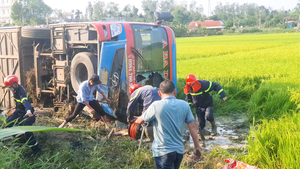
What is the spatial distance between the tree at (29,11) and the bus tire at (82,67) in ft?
167

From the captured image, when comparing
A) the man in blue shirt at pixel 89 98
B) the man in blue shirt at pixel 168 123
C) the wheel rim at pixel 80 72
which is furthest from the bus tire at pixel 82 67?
the man in blue shirt at pixel 168 123

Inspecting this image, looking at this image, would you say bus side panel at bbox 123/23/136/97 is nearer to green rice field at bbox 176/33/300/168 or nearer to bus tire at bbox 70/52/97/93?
bus tire at bbox 70/52/97/93

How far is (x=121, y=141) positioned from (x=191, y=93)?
1.79m

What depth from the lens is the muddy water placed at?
6.52 meters

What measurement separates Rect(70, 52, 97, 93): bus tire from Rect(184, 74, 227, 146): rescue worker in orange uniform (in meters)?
2.29

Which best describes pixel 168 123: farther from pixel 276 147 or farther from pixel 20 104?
pixel 20 104

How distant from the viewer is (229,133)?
737cm

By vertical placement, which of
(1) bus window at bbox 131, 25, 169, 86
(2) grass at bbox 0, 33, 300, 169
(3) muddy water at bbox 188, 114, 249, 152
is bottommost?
(3) muddy water at bbox 188, 114, 249, 152

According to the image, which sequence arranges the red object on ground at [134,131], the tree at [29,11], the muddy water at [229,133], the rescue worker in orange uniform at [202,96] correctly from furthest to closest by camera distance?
the tree at [29,11]
the rescue worker in orange uniform at [202,96]
the muddy water at [229,133]
the red object on ground at [134,131]

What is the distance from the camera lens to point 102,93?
7.39m

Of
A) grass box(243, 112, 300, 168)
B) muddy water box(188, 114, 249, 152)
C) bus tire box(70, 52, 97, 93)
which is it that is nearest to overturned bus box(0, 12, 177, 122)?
bus tire box(70, 52, 97, 93)

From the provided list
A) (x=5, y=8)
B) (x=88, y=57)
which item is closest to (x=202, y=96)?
(x=88, y=57)

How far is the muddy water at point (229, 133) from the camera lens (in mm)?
6518

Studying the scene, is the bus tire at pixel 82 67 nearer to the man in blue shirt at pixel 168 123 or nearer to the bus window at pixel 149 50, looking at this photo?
the bus window at pixel 149 50
